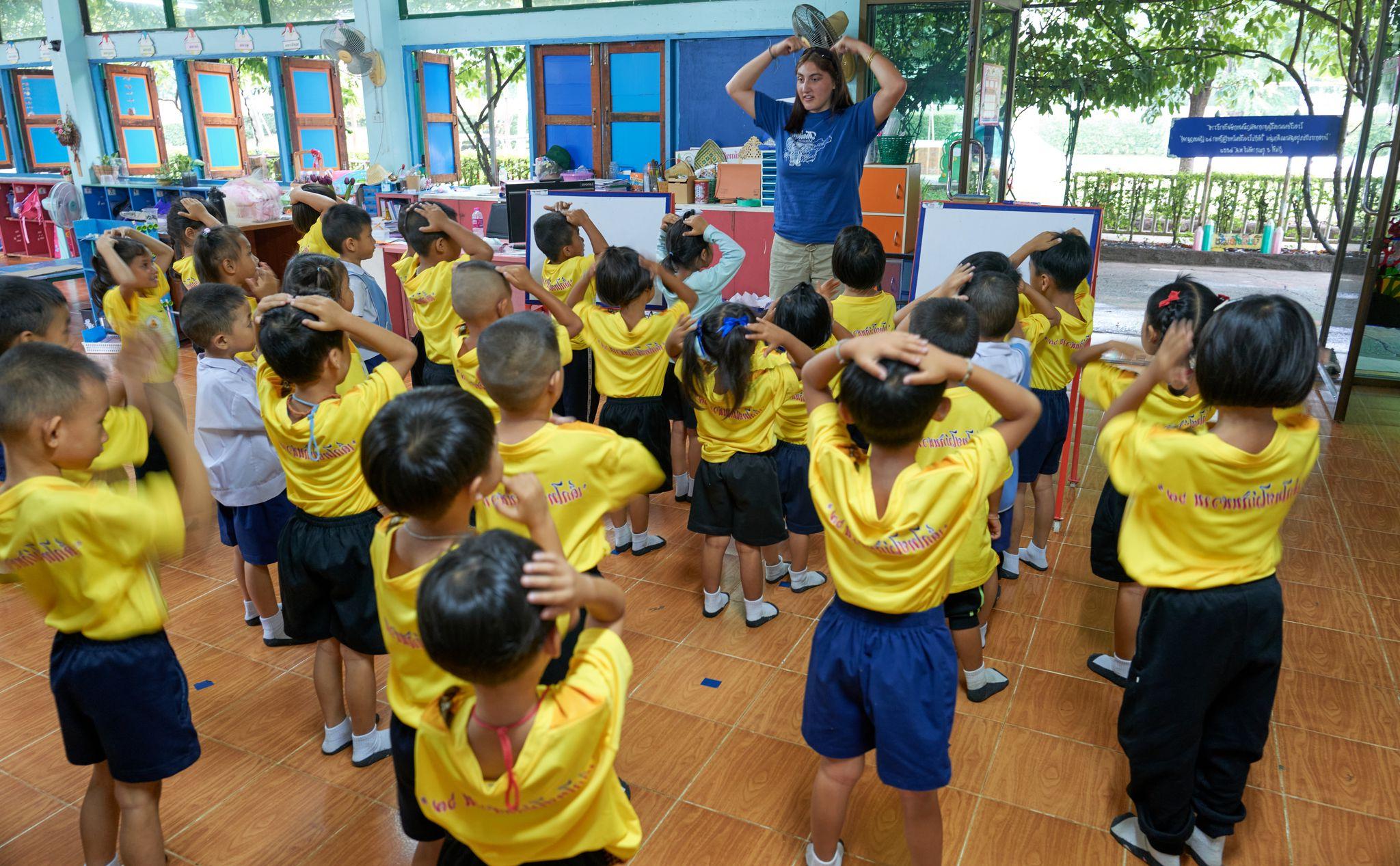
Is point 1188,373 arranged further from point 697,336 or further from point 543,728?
point 543,728

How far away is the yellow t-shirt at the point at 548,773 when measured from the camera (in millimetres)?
1212

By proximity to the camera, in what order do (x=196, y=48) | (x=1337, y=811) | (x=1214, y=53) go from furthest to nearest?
(x=196, y=48) < (x=1214, y=53) < (x=1337, y=811)

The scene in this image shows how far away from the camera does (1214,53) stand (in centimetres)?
799

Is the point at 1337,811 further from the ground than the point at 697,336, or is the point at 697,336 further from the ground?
the point at 697,336

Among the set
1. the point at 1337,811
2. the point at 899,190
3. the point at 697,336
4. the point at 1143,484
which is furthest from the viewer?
the point at 899,190

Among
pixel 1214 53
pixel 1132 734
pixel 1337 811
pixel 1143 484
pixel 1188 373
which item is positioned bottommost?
pixel 1337 811

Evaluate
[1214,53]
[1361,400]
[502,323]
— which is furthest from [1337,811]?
[1214,53]

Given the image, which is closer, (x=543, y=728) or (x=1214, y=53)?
(x=543, y=728)

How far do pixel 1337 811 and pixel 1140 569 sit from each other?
101cm

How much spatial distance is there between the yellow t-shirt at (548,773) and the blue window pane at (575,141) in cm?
782

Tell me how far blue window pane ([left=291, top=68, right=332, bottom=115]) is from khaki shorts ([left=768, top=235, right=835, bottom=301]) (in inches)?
306

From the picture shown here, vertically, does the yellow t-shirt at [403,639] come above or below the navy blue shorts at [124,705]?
above

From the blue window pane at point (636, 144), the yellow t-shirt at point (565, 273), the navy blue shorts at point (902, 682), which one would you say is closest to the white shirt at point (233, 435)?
the yellow t-shirt at point (565, 273)

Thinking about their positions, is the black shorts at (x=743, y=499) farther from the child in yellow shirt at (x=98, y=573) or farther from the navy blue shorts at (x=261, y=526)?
the child in yellow shirt at (x=98, y=573)
